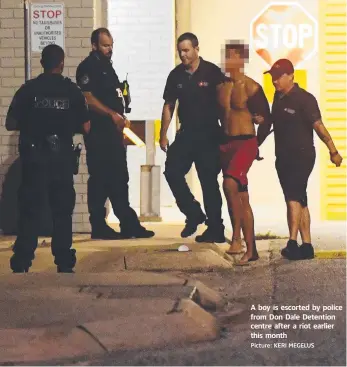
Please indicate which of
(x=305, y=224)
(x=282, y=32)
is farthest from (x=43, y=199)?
(x=282, y=32)

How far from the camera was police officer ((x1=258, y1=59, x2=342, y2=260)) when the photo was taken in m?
9.45

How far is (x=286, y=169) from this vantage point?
379 inches

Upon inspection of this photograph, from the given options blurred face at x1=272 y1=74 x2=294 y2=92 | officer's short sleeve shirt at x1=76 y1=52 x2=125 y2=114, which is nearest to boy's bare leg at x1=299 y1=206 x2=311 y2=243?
blurred face at x1=272 y1=74 x2=294 y2=92

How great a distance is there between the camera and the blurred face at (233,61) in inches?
379

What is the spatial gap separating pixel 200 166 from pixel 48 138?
2193 mm

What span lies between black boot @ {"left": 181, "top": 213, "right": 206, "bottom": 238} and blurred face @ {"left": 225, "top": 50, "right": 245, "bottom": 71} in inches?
64.8

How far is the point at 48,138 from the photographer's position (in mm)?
8641

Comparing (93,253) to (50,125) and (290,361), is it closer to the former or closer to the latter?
(50,125)

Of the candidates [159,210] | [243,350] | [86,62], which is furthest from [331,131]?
[243,350]

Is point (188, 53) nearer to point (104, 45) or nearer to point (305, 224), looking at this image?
point (104, 45)

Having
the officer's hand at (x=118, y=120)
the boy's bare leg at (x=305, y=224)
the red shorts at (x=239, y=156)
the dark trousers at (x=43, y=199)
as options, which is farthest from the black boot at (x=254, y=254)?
the officer's hand at (x=118, y=120)

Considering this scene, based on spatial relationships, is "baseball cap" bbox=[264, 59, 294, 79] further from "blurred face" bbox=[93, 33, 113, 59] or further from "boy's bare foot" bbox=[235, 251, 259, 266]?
"blurred face" bbox=[93, 33, 113, 59]

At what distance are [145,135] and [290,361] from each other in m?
6.35

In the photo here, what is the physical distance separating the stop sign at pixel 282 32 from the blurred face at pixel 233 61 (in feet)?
3.86
